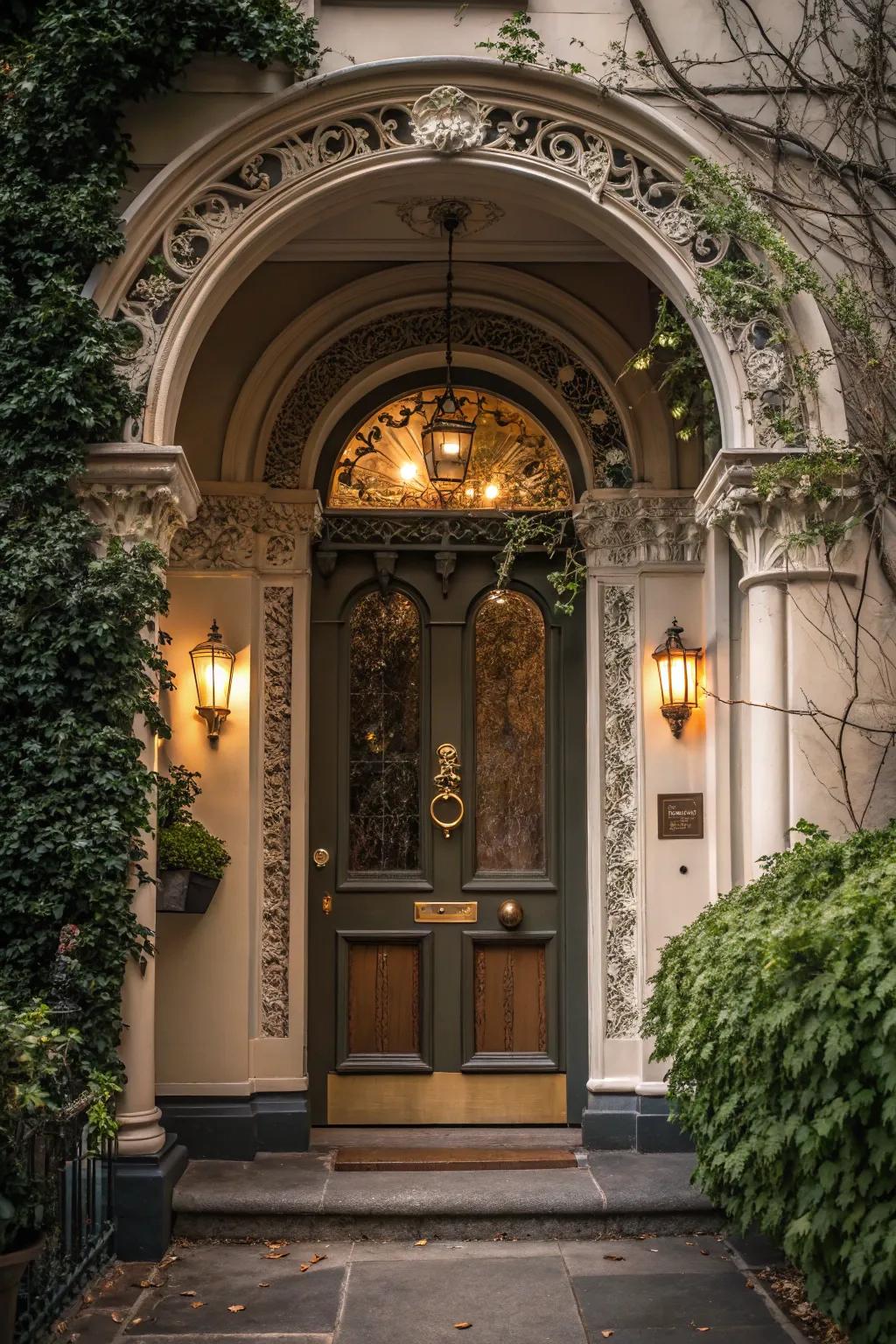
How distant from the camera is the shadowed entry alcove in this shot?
7184 mm

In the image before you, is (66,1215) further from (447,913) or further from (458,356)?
(458,356)

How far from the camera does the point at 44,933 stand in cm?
535

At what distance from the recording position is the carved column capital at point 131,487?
5.68m

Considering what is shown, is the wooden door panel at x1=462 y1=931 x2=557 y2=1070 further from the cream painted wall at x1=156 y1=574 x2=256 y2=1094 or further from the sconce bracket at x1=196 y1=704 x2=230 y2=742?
the sconce bracket at x1=196 y1=704 x2=230 y2=742

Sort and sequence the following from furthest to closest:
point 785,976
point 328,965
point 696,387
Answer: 1. point 328,965
2. point 696,387
3. point 785,976

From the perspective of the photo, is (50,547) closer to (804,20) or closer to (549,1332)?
(549,1332)

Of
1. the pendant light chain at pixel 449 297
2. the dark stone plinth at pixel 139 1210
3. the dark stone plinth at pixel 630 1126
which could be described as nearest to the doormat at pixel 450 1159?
the dark stone plinth at pixel 630 1126

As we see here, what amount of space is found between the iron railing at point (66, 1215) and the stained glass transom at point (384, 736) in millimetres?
2344

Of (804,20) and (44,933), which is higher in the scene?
(804,20)

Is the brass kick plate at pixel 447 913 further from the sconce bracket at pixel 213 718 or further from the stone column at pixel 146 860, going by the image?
the stone column at pixel 146 860

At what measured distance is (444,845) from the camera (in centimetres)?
733

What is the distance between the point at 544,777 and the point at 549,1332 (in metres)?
3.19

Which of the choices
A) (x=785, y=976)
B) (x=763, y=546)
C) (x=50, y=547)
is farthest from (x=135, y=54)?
(x=785, y=976)

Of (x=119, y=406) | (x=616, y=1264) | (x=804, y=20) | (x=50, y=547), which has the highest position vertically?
(x=804, y=20)
